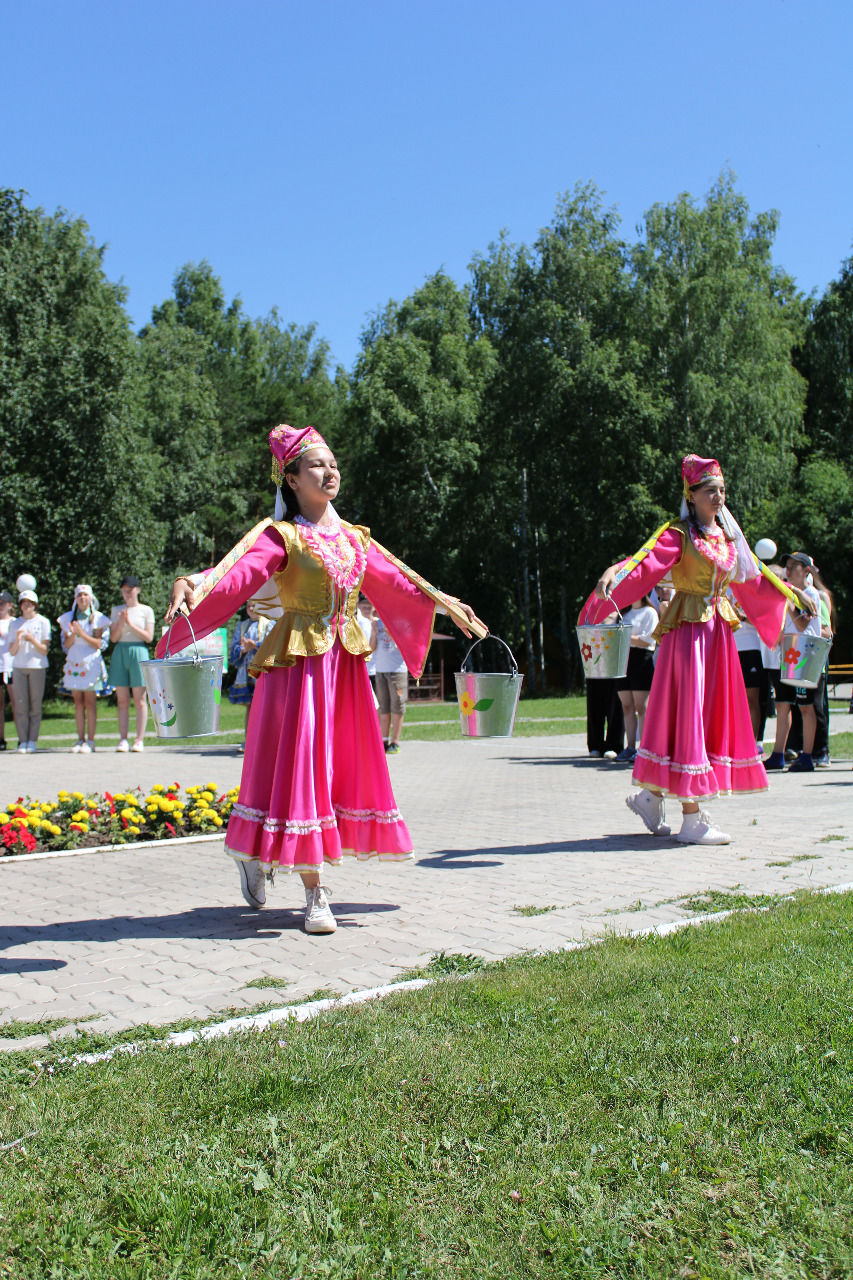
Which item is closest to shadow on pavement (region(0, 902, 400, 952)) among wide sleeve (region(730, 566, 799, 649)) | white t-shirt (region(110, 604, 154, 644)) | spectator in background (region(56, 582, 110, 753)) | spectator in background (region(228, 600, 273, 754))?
wide sleeve (region(730, 566, 799, 649))

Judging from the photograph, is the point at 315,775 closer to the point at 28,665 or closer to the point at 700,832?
the point at 700,832

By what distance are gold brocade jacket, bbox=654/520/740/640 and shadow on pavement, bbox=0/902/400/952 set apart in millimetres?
2969

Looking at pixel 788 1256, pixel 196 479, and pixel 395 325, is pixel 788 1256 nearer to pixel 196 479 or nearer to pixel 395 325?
pixel 196 479

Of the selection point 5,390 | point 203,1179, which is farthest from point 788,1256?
point 5,390

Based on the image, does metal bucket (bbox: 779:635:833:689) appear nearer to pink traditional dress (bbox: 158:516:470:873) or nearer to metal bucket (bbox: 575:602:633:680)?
metal bucket (bbox: 575:602:633:680)

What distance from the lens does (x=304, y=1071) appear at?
11.1 ft

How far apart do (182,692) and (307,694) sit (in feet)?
2.41

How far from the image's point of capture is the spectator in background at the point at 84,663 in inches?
626

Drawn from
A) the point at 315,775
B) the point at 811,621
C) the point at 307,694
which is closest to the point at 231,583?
the point at 307,694

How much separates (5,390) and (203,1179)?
34352 millimetres

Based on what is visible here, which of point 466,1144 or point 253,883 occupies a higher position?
point 253,883

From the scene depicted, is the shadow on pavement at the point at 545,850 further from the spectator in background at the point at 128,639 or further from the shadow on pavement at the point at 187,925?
the spectator in background at the point at 128,639

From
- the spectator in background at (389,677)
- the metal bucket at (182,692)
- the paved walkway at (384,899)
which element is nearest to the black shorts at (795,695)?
the paved walkway at (384,899)

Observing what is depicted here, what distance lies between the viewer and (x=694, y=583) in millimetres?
7672
